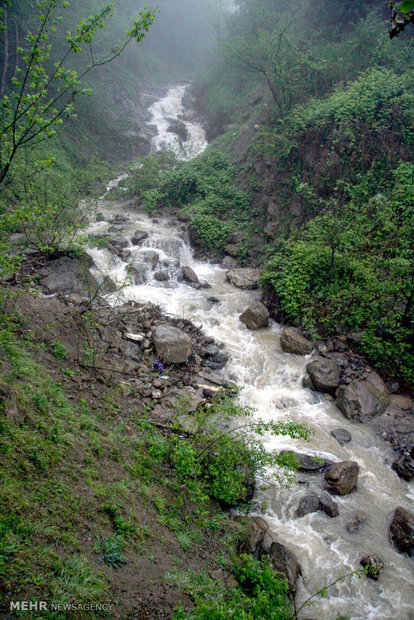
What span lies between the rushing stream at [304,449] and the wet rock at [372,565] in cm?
8

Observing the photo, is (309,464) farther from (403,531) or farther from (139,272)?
(139,272)

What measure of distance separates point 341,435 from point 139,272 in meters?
8.32

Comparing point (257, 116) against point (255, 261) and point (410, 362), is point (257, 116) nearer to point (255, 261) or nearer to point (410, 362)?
point (255, 261)

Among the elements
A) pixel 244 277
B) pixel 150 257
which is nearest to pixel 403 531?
pixel 244 277

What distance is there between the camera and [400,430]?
A: 7.46 m

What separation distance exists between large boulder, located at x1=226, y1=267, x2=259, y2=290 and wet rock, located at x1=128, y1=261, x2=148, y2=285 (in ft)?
10.5

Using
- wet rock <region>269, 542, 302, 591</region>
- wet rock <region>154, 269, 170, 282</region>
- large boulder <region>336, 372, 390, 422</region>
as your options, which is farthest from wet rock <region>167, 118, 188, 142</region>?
wet rock <region>269, 542, 302, 591</region>

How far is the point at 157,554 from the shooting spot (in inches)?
151

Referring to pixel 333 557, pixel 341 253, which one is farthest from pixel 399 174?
pixel 333 557

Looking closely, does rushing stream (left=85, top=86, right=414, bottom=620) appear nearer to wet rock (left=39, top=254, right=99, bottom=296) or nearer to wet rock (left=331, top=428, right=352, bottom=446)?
wet rock (left=331, top=428, right=352, bottom=446)

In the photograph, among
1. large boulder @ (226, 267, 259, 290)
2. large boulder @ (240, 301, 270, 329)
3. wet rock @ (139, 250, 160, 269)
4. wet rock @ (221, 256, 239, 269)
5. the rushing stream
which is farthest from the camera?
wet rock @ (221, 256, 239, 269)

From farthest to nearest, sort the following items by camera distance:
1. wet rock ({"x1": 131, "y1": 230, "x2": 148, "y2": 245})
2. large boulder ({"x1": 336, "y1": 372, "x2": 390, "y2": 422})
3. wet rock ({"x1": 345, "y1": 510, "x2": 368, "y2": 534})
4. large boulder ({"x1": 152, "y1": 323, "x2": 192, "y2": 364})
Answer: wet rock ({"x1": 131, "y1": 230, "x2": 148, "y2": 245}), large boulder ({"x1": 152, "y1": 323, "x2": 192, "y2": 364}), large boulder ({"x1": 336, "y1": 372, "x2": 390, "y2": 422}), wet rock ({"x1": 345, "y1": 510, "x2": 368, "y2": 534})

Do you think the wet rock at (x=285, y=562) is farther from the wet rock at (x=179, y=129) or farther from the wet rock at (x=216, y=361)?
the wet rock at (x=179, y=129)

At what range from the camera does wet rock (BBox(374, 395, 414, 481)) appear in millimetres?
6688
